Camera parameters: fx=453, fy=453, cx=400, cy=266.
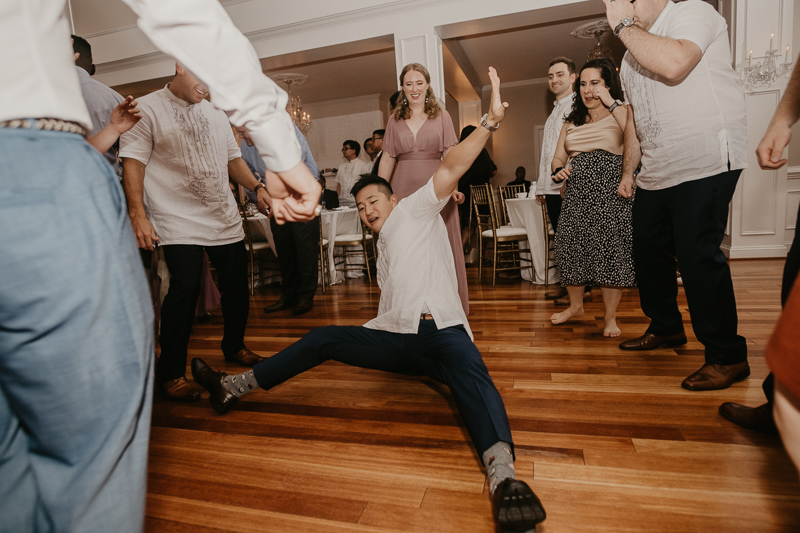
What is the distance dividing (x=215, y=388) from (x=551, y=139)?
9.87 ft

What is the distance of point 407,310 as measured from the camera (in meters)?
1.63

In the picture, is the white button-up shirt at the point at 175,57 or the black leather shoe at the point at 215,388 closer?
the white button-up shirt at the point at 175,57

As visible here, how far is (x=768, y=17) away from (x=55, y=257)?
5903 millimetres

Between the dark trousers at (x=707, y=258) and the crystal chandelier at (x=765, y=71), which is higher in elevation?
the crystal chandelier at (x=765, y=71)

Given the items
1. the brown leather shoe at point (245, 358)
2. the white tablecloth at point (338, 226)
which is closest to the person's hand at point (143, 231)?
the brown leather shoe at point (245, 358)

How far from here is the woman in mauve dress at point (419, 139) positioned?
9.09 ft

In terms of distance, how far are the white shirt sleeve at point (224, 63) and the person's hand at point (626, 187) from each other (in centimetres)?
194

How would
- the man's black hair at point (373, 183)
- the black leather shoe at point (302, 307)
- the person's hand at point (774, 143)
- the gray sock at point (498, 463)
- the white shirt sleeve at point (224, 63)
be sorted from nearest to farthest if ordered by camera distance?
the white shirt sleeve at point (224, 63) → the gray sock at point (498, 463) → the person's hand at point (774, 143) → the man's black hair at point (373, 183) → the black leather shoe at point (302, 307)

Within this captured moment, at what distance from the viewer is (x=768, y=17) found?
4.29 m

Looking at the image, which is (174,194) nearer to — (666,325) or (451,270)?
(451,270)

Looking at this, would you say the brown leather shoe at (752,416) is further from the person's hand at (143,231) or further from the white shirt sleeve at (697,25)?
the person's hand at (143,231)

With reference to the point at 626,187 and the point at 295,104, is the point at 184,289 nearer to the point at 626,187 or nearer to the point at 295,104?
the point at 626,187

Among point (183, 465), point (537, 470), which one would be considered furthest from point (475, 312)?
point (183, 465)

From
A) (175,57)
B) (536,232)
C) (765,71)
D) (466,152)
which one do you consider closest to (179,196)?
(466,152)
